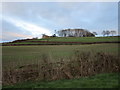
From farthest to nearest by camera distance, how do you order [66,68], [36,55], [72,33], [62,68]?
[72,33] < [36,55] < [66,68] < [62,68]

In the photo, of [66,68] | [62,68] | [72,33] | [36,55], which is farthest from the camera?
[72,33]

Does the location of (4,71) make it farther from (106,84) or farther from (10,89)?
(106,84)

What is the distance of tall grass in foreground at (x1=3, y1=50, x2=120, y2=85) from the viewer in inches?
276

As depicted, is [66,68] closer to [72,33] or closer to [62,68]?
[62,68]

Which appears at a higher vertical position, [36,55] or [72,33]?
[72,33]

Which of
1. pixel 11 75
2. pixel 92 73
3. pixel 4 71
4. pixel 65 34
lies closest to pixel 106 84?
pixel 92 73

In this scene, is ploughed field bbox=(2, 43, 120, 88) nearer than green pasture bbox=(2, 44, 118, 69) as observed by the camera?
Yes

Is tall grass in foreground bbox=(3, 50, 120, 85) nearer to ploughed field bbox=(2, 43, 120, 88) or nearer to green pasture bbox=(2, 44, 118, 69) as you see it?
ploughed field bbox=(2, 43, 120, 88)

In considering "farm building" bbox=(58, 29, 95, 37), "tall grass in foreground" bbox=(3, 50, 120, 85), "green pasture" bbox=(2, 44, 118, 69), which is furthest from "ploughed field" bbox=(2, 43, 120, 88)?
"farm building" bbox=(58, 29, 95, 37)

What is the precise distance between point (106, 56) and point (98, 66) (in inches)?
37.9

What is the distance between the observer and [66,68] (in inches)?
294

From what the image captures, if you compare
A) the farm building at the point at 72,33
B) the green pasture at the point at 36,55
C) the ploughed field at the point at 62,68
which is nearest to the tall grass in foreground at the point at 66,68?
the ploughed field at the point at 62,68

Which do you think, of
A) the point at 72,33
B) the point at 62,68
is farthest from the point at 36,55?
the point at 72,33

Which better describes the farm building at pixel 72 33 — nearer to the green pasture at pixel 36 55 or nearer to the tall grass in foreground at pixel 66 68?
the green pasture at pixel 36 55
